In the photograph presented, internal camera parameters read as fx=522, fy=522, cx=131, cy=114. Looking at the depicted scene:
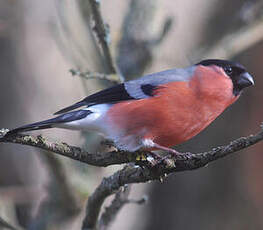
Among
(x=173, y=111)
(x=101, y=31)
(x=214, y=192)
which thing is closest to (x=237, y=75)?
(x=173, y=111)

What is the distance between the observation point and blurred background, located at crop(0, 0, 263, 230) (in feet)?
13.8

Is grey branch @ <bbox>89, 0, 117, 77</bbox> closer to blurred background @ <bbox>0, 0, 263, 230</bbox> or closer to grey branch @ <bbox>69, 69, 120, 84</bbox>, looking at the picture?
grey branch @ <bbox>69, 69, 120, 84</bbox>

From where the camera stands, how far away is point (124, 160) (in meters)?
2.82

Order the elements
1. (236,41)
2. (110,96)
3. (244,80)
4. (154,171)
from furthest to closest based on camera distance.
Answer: (236,41)
(244,80)
(110,96)
(154,171)

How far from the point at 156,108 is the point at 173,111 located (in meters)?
0.10

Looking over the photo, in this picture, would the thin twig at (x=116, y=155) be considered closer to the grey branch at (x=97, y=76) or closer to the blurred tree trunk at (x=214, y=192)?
the grey branch at (x=97, y=76)

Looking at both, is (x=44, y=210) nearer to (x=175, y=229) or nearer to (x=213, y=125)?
(x=175, y=229)

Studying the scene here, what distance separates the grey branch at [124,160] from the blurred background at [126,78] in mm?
857

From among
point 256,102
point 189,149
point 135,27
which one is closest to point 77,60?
point 135,27

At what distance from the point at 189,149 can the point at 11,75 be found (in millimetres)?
2035

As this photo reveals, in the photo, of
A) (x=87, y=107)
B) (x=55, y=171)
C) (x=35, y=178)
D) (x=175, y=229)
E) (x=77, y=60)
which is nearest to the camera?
(x=87, y=107)

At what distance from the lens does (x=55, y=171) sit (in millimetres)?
3719

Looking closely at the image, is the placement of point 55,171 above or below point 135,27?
below

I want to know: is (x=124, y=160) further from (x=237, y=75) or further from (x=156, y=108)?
(x=237, y=75)
